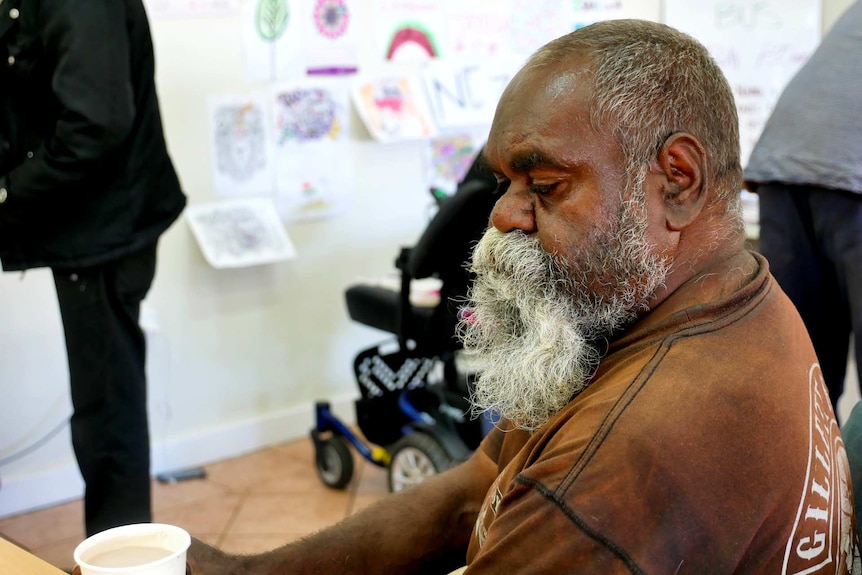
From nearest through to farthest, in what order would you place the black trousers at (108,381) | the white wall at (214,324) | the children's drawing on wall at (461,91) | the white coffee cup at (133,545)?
the white coffee cup at (133,545) < the black trousers at (108,381) < the white wall at (214,324) < the children's drawing on wall at (461,91)

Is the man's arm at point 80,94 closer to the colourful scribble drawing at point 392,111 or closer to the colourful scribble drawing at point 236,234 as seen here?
the colourful scribble drawing at point 236,234

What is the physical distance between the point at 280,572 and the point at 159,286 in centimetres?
204

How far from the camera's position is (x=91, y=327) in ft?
7.49

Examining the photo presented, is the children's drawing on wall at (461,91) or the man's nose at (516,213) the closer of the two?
the man's nose at (516,213)

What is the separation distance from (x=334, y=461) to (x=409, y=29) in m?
1.61

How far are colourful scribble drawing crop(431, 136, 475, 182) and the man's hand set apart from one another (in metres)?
2.57

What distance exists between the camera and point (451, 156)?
3635mm

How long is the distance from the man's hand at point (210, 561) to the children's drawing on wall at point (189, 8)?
2.15 meters

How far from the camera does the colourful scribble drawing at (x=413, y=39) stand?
11.2 ft

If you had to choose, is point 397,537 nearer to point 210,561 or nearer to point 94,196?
point 210,561

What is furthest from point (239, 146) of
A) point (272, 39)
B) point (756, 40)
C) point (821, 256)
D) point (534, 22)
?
point (756, 40)

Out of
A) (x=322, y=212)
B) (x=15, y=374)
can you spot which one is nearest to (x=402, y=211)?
(x=322, y=212)

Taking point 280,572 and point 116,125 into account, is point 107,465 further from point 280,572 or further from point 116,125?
point 280,572

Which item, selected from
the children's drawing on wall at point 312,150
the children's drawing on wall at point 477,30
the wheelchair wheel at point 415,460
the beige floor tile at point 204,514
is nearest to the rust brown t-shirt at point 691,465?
the wheelchair wheel at point 415,460
